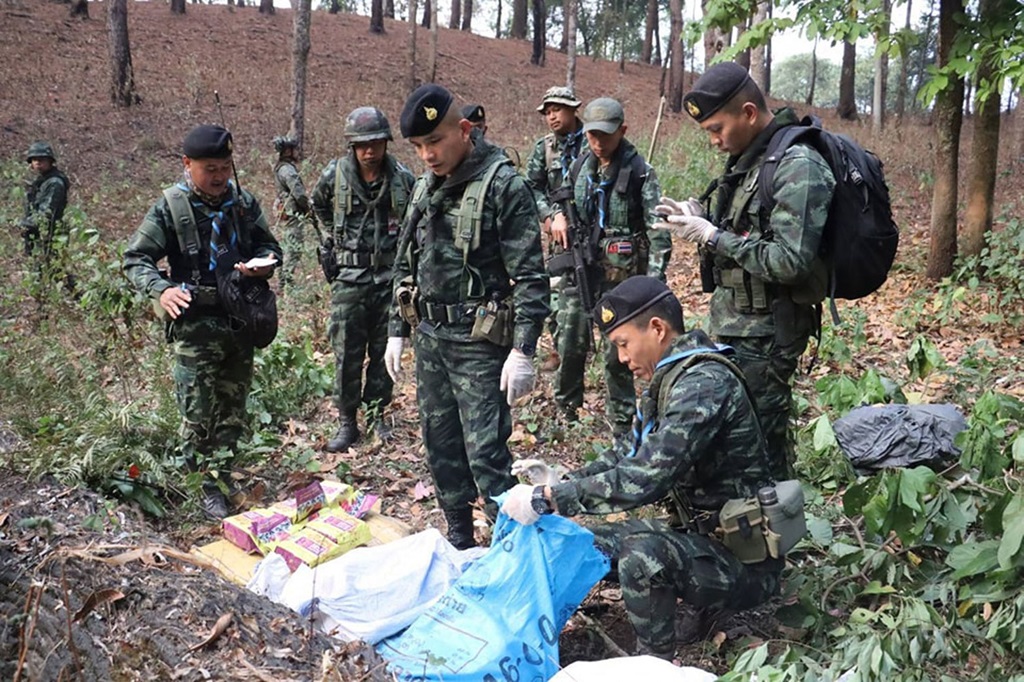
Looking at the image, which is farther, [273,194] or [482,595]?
[273,194]

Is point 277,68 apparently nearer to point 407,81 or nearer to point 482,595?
point 407,81

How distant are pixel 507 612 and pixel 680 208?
193 cm

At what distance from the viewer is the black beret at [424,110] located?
11.4 ft

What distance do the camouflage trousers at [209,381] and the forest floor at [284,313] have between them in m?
0.41

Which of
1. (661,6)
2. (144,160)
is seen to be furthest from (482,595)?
(661,6)

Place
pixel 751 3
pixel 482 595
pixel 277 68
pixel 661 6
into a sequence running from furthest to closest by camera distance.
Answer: pixel 661 6, pixel 277 68, pixel 751 3, pixel 482 595

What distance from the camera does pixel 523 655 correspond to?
8.90 ft

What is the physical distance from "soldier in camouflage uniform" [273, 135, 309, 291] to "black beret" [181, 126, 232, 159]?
4545 mm

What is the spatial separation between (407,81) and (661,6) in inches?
874

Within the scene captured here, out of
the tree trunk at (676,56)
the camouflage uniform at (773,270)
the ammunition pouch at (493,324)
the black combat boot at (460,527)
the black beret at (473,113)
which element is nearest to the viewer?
the camouflage uniform at (773,270)

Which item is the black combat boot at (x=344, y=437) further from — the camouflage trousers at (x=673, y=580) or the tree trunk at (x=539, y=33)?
the tree trunk at (x=539, y=33)

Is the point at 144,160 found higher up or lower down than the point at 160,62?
lower down

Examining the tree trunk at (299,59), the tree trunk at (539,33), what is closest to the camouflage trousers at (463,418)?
the tree trunk at (299,59)

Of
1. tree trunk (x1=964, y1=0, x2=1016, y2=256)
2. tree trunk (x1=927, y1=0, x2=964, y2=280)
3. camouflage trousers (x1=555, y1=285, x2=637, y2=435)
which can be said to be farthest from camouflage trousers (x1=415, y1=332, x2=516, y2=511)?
tree trunk (x1=964, y1=0, x2=1016, y2=256)
